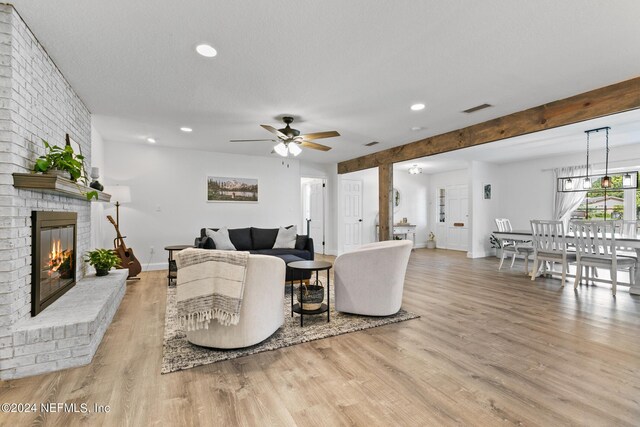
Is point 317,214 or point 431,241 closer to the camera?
point 317,214

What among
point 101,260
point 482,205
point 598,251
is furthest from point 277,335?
point 482,205

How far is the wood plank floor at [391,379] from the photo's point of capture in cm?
169

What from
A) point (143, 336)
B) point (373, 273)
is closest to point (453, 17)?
point (373, 273)

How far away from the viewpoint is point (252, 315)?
2.44 meters

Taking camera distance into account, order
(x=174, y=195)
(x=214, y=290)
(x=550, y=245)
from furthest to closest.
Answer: (x=174, y=195) < (x=550, y=245) < (x=214, y=290)

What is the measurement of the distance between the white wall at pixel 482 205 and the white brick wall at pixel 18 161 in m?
8.16

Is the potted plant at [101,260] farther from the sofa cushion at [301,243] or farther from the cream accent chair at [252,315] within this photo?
the sofa cushion at [301,243]

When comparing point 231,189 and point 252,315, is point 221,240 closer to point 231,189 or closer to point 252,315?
point 231,189

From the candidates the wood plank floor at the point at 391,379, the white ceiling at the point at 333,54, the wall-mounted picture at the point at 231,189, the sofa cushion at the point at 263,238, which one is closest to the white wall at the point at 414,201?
the wall-mounted picture at the point at 231,189

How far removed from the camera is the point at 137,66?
2.86m

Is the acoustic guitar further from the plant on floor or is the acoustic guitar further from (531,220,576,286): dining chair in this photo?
the plant on floor

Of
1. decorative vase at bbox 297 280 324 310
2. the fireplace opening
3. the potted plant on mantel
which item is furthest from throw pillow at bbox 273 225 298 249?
the potted plant on mantel

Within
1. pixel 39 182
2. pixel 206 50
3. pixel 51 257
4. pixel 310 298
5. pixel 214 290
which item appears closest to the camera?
pixel 39 182

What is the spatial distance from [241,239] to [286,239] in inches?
32.8
